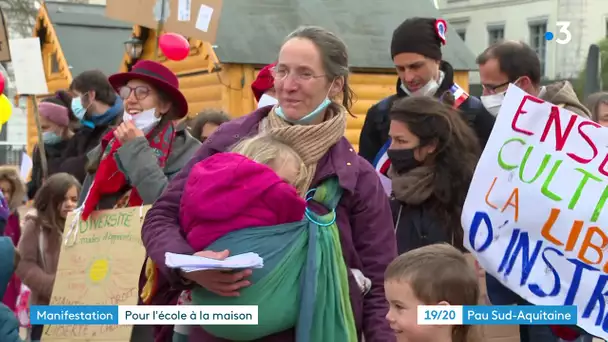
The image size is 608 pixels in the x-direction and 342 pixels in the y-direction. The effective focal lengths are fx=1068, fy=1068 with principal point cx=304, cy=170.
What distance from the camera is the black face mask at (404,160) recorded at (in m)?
4.80

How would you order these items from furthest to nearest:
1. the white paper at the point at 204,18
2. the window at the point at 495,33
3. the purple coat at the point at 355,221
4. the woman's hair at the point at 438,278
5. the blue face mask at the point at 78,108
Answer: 1. the window at the point at 495,33
2. the white paper at the point at 204,18
3. the blue face mask at the point at 78,108
4. the purple coat at the point at 355,221
5. the woman's hair at the point at 438,278

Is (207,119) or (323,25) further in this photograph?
(323,25)

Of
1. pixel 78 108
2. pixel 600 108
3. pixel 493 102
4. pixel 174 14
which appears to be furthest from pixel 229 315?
pixel 174 14

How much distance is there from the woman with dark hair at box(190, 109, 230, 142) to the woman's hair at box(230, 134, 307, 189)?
13.0ft

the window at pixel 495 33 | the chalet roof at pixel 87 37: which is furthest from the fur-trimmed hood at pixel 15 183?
the window at pixel 495 33

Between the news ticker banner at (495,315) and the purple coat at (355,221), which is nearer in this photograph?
the news ticker banner at (495,315)

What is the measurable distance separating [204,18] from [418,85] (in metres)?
3.86

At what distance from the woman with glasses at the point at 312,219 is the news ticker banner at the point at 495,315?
0.71 feet

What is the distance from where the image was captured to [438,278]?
3.29 m

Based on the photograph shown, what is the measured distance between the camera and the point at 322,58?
359 cm

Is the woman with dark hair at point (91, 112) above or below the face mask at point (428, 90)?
below

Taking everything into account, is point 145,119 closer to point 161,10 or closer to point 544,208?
point 544,208

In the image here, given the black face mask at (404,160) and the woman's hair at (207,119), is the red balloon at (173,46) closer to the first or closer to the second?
the woman's hair at (207,119)

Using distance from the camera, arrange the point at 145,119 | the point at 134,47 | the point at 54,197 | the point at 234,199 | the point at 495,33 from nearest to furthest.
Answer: the point at 234,199
the point at 145,119
the point at 54,197
the point at 134,47
the point at 495,33
